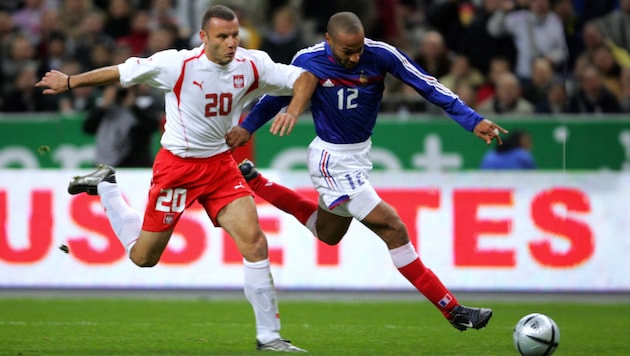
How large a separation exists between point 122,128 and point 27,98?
74.2 inches

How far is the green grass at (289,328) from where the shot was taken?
8.23 metres

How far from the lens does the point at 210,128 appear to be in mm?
8055

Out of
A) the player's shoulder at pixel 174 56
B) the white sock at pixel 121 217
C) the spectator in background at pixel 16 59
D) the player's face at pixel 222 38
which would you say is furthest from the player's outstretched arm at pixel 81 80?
the spectator in background at pixel 16 59

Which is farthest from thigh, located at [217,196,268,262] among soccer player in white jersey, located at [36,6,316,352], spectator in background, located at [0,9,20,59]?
spectator in background, located at [0,9,20,59]

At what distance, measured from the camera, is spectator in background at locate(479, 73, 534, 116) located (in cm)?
1474

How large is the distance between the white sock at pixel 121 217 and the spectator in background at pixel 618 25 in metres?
9.35

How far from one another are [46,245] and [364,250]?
352 cm

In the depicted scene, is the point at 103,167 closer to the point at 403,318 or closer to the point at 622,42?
the point at 403,318

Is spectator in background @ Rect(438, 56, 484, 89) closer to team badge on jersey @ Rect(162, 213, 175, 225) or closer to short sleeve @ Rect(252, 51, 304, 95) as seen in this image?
short sleeve @ Rect(252, 51, 304, 95)

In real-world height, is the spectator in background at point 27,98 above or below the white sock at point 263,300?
above

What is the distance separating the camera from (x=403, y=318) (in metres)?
10.8

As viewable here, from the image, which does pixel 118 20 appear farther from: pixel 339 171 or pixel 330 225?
pixel 339 171

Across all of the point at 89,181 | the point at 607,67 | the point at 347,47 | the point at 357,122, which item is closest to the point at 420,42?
the point at 607,67

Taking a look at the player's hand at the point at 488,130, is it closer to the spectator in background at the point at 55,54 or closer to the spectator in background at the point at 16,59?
→ the spectator in background at the point at 55,54
